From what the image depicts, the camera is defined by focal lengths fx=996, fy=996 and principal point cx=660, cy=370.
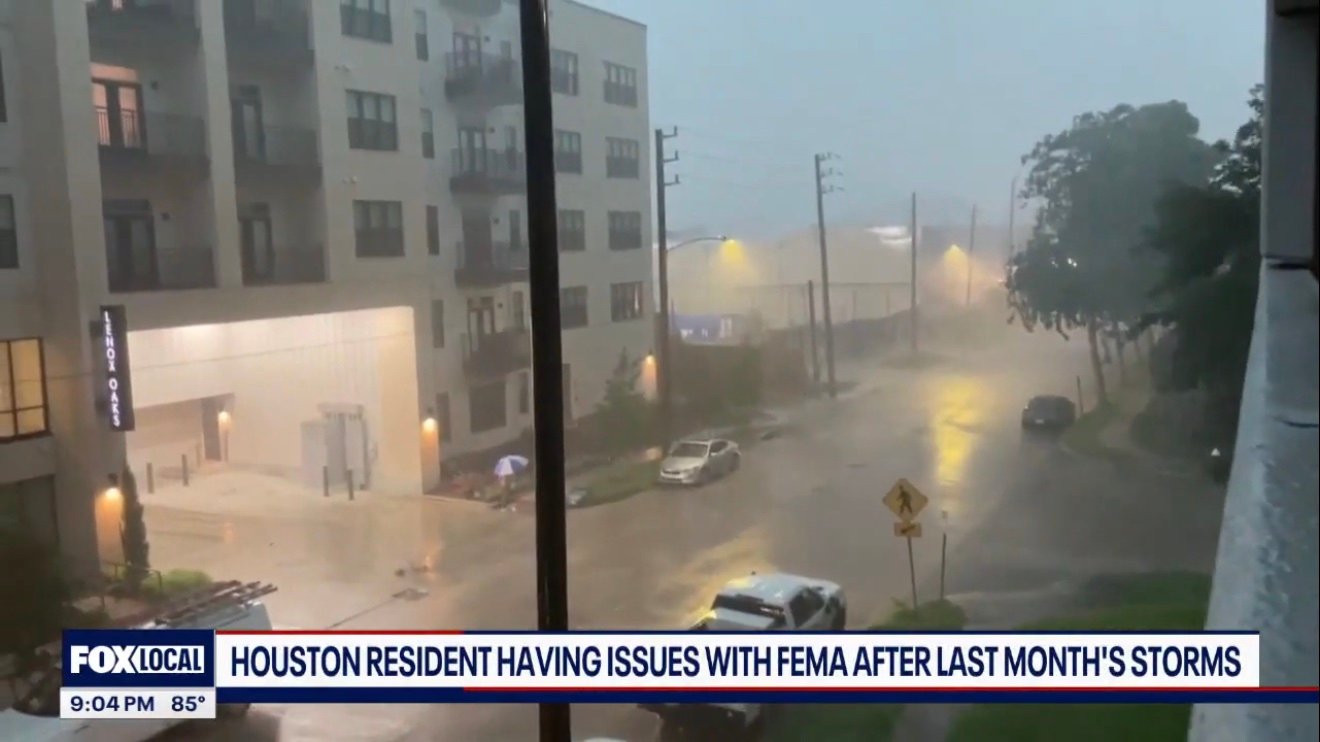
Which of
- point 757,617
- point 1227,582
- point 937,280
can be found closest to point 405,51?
point 937,280

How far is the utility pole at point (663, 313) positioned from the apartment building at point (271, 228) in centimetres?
3

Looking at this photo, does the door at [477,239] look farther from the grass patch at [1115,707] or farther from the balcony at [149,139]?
the grass patch at [1115,707]

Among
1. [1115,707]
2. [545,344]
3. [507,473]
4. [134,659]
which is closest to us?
[1115,707]

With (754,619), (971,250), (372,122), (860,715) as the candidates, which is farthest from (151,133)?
(860,715)

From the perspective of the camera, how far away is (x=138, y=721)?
1849 mm

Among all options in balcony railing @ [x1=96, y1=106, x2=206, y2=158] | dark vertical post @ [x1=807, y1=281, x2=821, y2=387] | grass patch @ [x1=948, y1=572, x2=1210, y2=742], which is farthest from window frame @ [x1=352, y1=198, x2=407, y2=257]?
grass patch @ [x1=948, y1=572, x2=1210, y2=742]

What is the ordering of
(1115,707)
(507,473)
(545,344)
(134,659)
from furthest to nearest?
(507,473) < (134,659) < (545,344) < (1115,707)

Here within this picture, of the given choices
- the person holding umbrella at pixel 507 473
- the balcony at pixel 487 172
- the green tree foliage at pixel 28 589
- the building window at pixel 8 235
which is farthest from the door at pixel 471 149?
the green tree foliage at pixel 28 589

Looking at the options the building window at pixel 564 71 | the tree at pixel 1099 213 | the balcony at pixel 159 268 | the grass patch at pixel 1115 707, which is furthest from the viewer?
the balcony at pixel 159 268

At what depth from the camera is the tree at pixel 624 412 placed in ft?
6.33

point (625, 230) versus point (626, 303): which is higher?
point (625, 230)

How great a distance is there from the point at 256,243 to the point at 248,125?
23cm

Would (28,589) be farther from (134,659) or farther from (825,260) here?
(825,260)

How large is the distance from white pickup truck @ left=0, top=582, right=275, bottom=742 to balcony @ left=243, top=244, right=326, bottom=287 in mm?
600
